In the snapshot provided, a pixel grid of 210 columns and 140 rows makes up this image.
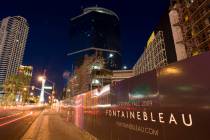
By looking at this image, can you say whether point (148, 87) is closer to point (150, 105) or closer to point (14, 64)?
point (150, 105)

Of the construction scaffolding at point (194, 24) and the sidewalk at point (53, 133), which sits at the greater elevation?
the construction scaffolding at point (194, 24)

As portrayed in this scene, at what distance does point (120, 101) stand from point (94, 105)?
10.6ft

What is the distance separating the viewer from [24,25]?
148 m

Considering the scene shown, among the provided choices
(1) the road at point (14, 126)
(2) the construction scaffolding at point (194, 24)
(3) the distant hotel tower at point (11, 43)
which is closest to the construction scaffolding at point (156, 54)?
(2) the construction scaffolding at point (194, 24)

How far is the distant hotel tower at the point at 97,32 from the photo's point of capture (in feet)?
447

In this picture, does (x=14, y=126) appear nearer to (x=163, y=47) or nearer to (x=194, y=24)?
(x=194, y=24)

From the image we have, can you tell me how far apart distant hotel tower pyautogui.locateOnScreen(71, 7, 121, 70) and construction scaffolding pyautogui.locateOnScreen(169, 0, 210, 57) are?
109173 millimetres

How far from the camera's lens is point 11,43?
136 meters

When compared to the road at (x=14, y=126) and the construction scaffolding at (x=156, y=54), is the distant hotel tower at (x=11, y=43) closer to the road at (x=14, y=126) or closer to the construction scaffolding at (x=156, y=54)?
Answer: the construction scaffolding at (x=156, y=54)

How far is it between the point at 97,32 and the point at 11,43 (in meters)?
74.9

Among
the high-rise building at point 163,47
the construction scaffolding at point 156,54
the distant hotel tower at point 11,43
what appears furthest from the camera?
the distant hotel tower at point 11,43

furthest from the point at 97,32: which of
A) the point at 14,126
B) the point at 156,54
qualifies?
the point at 14,126

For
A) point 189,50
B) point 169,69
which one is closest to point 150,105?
point 169,69

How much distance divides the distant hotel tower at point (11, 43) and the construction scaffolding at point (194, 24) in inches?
5821
